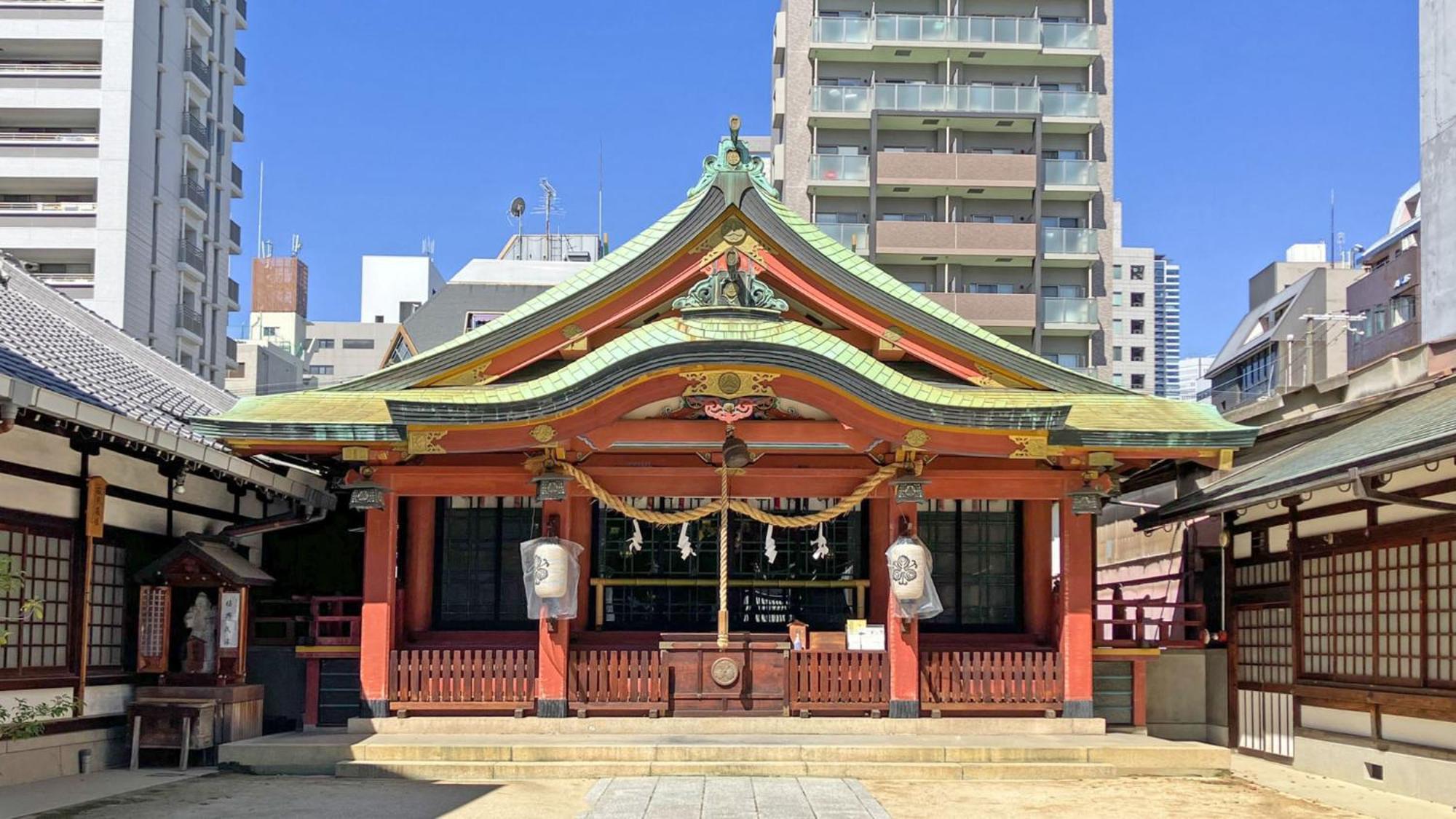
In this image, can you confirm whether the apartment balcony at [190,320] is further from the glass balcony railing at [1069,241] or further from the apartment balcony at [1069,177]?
the apartment balcony at [1069,177]

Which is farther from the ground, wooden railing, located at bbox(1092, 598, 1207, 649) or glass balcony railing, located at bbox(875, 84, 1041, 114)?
glass balcony railing, located at bbox(875, 84, 1041, 114)

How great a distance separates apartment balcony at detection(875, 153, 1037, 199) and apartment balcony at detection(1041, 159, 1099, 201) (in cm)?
91

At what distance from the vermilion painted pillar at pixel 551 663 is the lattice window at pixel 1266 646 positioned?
28.4 feet

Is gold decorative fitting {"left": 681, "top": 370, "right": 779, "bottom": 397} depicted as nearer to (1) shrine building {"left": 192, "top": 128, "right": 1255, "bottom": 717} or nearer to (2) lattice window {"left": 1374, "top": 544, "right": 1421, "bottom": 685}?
(1) shrine building {"left": 192, "top": 128, "right": 1255, "bottom": 717}

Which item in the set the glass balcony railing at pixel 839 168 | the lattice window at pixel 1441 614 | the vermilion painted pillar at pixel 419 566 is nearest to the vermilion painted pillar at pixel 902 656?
the lattice window at pixel 1441 614

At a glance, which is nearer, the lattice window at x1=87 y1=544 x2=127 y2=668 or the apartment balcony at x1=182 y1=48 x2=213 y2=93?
the lattice window at x1=87 y1=544 x2=127 y2=668

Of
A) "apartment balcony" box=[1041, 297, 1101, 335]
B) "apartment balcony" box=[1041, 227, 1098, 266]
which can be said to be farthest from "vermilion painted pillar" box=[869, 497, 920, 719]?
"apartment balcony" box=[1041, 227, 1098, 266]

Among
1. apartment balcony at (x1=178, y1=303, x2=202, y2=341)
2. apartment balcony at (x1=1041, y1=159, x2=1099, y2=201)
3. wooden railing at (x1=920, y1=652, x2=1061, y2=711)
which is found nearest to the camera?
wooden railing at (x1=920, y1=652, x2=1061, y2=711)

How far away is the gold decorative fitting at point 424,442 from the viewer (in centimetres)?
1719

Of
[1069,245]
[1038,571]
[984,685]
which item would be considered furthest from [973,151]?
[984,685]

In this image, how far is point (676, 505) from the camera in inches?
815

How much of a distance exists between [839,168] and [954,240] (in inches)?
202

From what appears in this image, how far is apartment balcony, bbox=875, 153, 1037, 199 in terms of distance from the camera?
55.4 meters

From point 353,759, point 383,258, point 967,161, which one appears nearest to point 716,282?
point 353,759
